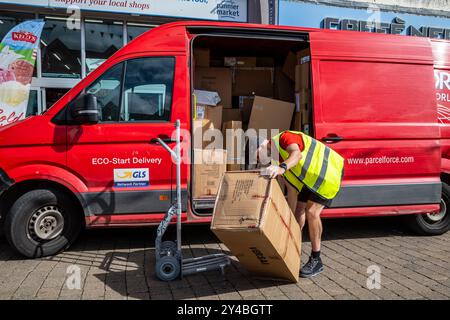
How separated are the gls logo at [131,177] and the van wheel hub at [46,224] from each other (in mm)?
697

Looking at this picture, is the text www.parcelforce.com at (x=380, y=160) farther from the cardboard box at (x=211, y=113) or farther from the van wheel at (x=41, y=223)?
the van wheel at (x=41, y=223)

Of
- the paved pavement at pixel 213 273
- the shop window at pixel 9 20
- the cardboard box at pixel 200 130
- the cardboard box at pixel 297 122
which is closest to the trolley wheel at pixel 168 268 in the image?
the paved pavement at pixel 213 273

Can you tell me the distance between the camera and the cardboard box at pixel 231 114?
5785 mm

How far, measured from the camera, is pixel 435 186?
16.1ft

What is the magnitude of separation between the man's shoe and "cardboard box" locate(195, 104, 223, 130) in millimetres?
2331

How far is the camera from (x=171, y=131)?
429 cm

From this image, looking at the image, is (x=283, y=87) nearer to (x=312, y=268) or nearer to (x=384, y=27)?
(x=312, y=268)

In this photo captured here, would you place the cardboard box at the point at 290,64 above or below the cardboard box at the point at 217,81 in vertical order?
above

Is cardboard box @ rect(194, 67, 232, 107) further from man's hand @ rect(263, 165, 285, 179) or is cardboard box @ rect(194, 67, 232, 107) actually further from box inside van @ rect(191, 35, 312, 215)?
man's hand @ rect(263, 165, 285, 179)

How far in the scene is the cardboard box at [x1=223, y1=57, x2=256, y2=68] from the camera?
596cm

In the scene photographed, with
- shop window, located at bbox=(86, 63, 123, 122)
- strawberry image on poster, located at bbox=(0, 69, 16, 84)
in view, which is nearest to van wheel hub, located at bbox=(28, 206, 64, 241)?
shop window, located at bbox=(86, 63, 123, 122)
